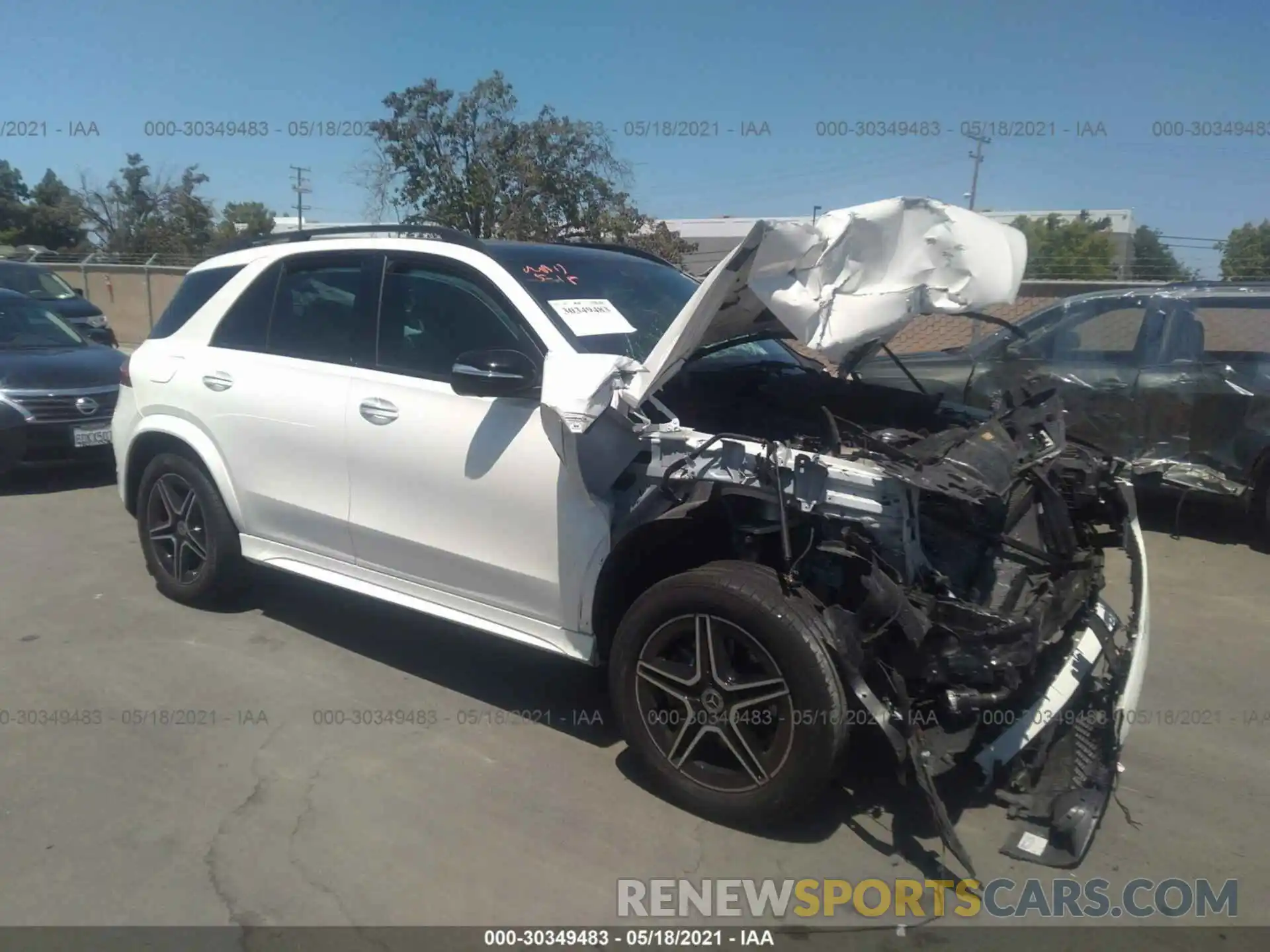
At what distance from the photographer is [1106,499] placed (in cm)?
421

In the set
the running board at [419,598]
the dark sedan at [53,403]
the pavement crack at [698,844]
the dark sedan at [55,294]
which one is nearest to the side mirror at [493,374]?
the running board at [419,598]

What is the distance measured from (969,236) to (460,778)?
277cm

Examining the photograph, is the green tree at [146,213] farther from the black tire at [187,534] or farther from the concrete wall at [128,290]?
the black tire at [187,534]

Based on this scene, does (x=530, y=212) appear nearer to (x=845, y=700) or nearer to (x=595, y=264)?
(x=595, y=264)

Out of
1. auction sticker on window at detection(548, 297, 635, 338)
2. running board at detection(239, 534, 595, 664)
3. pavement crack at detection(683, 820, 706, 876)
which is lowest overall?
pavement crack at detection(683, 820, 706, 876)

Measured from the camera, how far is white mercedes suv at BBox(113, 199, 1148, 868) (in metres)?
3.35

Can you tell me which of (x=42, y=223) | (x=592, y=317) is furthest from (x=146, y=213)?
(x=592, y=317)

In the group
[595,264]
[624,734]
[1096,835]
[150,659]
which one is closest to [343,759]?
[624,734]

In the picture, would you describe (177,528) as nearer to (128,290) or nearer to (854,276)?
(854,276)

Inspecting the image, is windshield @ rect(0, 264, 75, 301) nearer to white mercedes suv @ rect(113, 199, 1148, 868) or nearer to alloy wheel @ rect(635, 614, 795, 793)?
white mercedes suv @ rect(113, 199, 1148, 868)

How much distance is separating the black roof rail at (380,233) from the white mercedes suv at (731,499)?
24 mm

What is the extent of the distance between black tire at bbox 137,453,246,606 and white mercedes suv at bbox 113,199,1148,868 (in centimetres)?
38

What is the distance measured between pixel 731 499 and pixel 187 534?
329 cm

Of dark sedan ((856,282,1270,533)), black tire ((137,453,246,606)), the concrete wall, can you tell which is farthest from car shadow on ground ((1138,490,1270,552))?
the concrete wall
